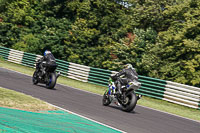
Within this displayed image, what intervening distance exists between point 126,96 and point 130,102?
339 millimetres

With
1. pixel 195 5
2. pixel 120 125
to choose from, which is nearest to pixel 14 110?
pixel 120 125

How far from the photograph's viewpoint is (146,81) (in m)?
19.4

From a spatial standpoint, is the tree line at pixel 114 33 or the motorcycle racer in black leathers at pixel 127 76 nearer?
the motorcycle racer in black leathers at pixel 127 76

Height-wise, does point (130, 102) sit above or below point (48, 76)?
below

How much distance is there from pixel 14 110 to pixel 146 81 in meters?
12.5


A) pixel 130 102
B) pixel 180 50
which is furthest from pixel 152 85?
pixel 130 102

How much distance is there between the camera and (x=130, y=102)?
1102cm

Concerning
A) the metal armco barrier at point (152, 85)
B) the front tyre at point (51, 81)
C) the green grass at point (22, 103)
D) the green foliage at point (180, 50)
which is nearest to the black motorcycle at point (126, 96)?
the green grass at point (22, 103)

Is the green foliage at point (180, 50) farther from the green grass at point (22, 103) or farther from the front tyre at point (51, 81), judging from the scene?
the green grass at point (22, 103)

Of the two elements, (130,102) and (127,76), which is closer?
(130,102)

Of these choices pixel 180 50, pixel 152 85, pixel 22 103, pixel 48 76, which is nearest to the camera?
pixel 22 103

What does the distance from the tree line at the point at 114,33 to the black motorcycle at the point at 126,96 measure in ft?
42.6

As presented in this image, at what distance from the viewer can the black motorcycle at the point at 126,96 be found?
433 inches

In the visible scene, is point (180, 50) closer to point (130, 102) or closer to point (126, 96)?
point (126, 96)
